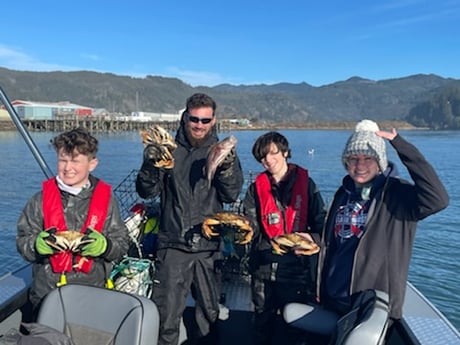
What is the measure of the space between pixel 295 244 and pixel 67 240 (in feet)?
5.00

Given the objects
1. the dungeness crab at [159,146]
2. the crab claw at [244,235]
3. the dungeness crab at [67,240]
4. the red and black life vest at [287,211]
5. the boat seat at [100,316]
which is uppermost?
the dungeness crab at [159,146]

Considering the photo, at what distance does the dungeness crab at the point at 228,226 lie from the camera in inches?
129

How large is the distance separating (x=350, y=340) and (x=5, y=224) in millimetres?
14941

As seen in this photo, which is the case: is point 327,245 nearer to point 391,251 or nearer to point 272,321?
point 391,251

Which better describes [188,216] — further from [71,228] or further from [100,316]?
[100,316]

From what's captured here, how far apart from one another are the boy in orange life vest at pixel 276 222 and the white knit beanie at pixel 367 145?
0.69m

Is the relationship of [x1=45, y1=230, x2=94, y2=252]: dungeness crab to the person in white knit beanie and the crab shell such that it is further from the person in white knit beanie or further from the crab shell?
the person in white knit beanie

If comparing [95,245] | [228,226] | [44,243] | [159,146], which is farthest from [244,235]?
[44,243]

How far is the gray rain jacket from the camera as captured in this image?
304 centimetres

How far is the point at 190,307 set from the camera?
154 inches

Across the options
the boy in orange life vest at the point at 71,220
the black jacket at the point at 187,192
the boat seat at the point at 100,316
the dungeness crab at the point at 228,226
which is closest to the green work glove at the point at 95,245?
the boy in orange life vest at the point at 71,220

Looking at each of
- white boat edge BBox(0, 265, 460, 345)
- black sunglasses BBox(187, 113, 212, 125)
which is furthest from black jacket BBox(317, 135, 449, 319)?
black sunglasses BBox(187, 113, 212, 125)

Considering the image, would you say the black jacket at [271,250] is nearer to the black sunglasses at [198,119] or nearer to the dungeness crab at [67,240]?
the black sunglasses at [198,119]

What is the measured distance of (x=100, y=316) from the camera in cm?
266
